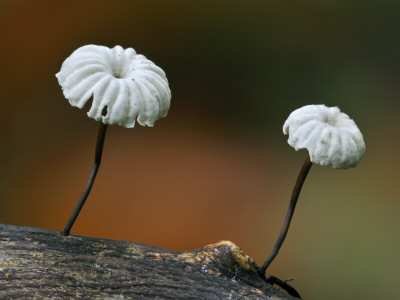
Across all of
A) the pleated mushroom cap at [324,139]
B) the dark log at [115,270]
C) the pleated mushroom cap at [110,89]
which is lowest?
the dark log at [115,270]

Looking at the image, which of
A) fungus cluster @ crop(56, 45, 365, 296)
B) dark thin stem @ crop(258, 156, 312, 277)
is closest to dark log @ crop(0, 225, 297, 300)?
dark thin stem @ crop(258, 156, 312, 277)

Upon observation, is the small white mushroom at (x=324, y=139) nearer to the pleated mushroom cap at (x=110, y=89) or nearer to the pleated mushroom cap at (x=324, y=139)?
the pleated mushroom cap at (x=324, y=139)

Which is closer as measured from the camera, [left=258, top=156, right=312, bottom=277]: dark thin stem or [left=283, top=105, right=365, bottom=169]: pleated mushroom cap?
[left=283, top=105, right=365, bottom=169]: pleated mushroom cap

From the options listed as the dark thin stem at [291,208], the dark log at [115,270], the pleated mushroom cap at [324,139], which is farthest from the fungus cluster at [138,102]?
the dark log at [115,270]

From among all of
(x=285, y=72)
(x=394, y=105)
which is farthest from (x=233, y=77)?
(x=394, y=105)

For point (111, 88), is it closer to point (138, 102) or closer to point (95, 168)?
point (138, 102)

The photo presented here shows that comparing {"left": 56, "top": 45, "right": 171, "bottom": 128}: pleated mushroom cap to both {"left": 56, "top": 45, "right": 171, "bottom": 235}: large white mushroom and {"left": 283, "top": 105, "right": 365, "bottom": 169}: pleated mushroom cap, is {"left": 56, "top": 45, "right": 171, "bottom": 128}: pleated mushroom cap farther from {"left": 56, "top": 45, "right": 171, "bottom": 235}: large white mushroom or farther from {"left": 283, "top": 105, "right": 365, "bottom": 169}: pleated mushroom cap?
{"left": 283, "top": 105, "right": 365, "bottom": 169}: pleated mushroom cap
